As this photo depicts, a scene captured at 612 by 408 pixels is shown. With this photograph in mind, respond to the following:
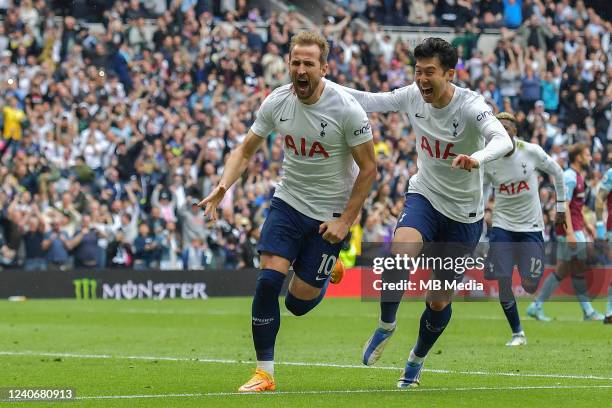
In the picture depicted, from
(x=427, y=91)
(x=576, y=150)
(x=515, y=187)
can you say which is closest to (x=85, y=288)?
(x=576, y=150)

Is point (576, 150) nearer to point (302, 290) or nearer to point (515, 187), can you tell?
point (515, 187)

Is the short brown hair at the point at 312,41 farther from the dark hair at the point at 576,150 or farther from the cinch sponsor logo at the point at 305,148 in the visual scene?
the dark hair at the point at 576,150

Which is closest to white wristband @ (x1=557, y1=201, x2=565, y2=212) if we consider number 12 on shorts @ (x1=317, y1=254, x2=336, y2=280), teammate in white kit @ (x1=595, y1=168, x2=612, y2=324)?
teammate in white kit @ (x1=595, y1=168, x2=612, y2=324)

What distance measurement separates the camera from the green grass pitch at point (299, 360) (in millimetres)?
10469

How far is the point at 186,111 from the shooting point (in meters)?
31.1

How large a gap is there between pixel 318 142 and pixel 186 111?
804 inches

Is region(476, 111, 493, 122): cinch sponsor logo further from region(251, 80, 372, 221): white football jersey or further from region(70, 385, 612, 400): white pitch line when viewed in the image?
region(70, 385, 612, 400): white pitch line

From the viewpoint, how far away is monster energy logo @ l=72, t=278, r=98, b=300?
28.2 metres

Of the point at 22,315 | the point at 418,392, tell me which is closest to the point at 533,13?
the point at 22,315

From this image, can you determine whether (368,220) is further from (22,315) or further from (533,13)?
(533,13)

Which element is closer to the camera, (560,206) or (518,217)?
(560,206)

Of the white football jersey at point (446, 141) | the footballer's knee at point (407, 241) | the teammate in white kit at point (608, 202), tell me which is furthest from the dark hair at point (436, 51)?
the teammate in white kit at point (608, 202)

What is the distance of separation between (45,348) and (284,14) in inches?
836

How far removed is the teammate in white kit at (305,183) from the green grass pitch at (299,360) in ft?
2.26
